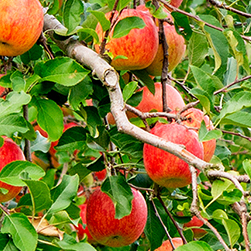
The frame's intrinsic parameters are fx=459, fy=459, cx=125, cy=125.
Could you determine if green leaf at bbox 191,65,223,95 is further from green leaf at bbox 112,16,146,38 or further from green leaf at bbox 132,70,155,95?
green leaf at bbox 132,70,155,95

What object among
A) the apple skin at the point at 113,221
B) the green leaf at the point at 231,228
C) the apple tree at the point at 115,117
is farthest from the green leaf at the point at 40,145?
the green leaf at the point at 231,228

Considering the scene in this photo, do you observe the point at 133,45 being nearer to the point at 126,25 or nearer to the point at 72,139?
the point at 126,25

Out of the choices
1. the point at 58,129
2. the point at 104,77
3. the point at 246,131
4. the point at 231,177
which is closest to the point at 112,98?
the point at 104,77

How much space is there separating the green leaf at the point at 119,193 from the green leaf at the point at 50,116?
0.68 feet

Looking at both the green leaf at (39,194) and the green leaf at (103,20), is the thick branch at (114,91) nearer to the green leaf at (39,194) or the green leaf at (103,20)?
the green leaf at (103,20)

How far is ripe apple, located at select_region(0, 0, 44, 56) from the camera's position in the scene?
1.15m

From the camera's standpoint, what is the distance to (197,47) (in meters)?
1.55

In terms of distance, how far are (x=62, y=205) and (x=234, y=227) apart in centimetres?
44

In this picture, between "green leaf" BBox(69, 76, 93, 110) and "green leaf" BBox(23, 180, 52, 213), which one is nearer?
"green leaf" BBox(23, 180, 52, 213)

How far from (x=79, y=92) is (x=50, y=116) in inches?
4.3

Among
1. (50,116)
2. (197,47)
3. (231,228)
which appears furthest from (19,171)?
(197,47)

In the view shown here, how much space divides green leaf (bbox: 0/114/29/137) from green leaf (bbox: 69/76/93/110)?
178mm

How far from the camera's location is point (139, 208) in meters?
1.41

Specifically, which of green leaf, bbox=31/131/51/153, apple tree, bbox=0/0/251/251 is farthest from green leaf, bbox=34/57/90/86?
green leaf, bbox=31/131/51/153
